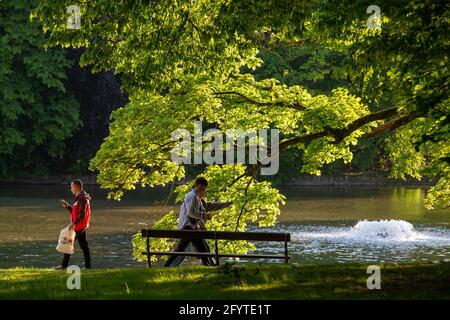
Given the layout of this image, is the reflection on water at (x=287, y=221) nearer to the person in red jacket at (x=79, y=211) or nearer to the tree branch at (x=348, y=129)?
the tree branch at (x=348, y=129)

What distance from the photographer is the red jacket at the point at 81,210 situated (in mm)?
19047

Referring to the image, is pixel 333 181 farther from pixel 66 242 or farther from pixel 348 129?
pixel 66 242

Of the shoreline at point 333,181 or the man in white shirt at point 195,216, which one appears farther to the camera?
the shoreline at point 333,181

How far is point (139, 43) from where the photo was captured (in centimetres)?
1891

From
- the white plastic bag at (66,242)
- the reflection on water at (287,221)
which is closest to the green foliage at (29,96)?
the reflection on water at (287,221)

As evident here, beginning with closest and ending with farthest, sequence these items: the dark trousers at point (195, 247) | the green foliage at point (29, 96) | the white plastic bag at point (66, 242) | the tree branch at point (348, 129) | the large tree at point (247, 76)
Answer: the large tree at point (247, 76)
the dark trousers at point (195, 247)
the white plastic bag at point (66, 242)
the tree branch at point (348, 129)
the green foliage at point (29, 96)

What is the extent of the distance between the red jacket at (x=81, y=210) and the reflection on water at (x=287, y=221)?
249 inches

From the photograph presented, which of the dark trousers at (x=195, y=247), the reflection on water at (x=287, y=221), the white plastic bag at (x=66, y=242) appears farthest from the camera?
the reflection on water at (x=287, y=221)

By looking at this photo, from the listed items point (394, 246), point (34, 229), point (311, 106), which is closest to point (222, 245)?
point (311, 106)

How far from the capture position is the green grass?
44.2ft

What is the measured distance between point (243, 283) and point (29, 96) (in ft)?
174

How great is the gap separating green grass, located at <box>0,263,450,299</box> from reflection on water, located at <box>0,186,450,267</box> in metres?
9.79

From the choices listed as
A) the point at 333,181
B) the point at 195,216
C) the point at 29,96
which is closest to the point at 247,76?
the point at 195,216
